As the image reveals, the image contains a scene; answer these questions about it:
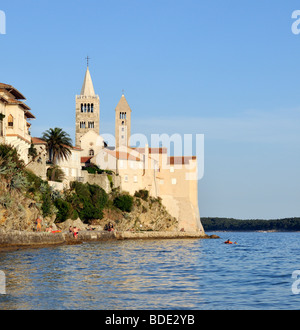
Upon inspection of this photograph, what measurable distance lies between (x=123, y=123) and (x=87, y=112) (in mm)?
7267

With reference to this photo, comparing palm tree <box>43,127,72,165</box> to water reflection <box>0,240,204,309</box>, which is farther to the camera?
palm tree <box>43,127,72,165</box>

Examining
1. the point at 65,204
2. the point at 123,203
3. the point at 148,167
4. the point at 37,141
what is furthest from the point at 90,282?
the point at 148,167

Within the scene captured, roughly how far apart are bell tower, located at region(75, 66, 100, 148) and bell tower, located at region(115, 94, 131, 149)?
12.8 ft

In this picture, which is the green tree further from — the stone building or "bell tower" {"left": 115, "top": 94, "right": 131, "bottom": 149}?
"bell tower" {"left": 115, "top": 94, "right": 131, "bottom": 149}

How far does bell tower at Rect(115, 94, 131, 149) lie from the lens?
106 meters

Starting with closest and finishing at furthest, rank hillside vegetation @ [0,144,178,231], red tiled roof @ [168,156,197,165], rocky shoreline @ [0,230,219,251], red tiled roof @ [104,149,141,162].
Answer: rocky shoreline @ [0,230,219,251], hillside vegetation @ [0,144,178,231], red tiled roof @ [104,149,141,162], red tiled roof @ [168,156,197,165]

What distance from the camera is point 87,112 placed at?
106m

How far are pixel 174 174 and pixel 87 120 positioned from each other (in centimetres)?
2208

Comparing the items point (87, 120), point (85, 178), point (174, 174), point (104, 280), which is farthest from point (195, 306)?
point (87, 120)

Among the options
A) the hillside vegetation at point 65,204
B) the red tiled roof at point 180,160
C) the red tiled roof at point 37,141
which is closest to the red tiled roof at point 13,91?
the hillside vegetation at point 65,204

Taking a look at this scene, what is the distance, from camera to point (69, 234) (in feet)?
180

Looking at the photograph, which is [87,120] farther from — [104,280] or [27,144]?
[104,280]

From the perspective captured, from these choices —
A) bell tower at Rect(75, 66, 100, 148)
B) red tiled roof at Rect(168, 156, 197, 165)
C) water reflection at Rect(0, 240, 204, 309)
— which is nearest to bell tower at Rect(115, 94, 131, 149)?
bell tower at Rect(75, 66, 100, 148)

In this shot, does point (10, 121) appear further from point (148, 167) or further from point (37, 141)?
point (148, 167)
